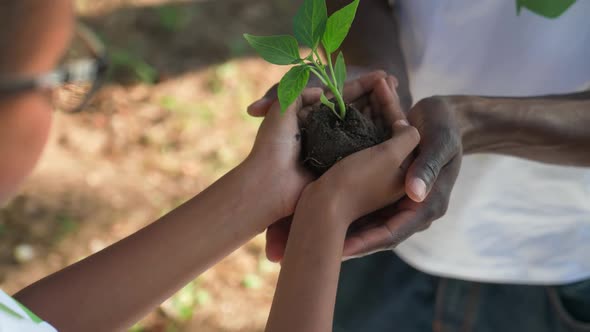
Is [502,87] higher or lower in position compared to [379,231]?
higher

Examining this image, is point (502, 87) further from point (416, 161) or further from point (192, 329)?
point (192, 329)

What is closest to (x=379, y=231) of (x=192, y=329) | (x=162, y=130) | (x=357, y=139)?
(x=357, y=139)

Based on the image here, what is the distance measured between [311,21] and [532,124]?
739 mm

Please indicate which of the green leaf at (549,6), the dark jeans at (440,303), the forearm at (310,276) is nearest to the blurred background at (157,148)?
the dark jeans at (440,303)

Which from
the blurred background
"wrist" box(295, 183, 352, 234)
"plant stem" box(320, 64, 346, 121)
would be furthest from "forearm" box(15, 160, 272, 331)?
the blurred background

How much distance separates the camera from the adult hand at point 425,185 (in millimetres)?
1587

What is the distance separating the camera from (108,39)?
4098 mm

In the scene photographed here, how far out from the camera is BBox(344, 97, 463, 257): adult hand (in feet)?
5.21

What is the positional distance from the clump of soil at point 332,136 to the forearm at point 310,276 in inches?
9.4

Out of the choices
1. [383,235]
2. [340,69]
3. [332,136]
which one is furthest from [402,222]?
[340,69]

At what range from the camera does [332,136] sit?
1.77 meters

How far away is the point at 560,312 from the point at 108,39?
11.0 feet

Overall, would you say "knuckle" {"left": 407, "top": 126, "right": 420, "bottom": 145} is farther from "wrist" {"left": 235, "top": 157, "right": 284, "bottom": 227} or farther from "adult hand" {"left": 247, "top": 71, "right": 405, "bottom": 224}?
"wrist" {"left": 235, "top": 157, "right": 284, "bottom": 227}

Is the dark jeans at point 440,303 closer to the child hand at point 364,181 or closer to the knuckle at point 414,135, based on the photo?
the child hand at point 364,181
